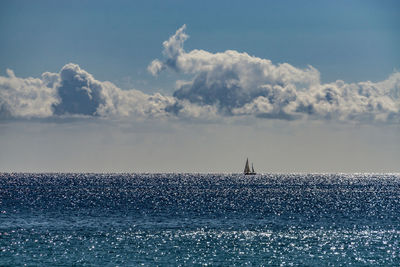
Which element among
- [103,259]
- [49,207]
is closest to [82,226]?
[103,259]

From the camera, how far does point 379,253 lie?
7250cm

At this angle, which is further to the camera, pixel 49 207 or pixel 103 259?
pixel 49 207

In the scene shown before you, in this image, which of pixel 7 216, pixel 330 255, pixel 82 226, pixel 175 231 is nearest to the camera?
pixel 330 255

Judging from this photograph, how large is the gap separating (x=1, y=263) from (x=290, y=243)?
37465mm

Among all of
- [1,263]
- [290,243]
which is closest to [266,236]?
[290,243]

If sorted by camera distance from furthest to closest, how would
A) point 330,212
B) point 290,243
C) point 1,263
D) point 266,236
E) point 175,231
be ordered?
1. point 330,212
2. point 175,231
3. point 266,236
4. point 290,243
5. point 1,263

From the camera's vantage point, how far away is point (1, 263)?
213 feet

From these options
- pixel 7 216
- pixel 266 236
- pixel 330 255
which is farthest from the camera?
pixel 7 216

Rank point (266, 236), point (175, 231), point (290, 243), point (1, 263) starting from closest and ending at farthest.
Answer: point (1, 263)
point (290, 243)
point (266, 236)
point (175, 231)

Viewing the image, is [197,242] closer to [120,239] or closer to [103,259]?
[120,239]

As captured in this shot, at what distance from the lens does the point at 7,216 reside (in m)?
115

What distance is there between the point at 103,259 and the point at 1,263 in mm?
11286

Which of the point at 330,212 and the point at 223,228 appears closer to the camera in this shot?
the point at 223,228

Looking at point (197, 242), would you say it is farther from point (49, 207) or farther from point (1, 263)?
point (49, 207)
